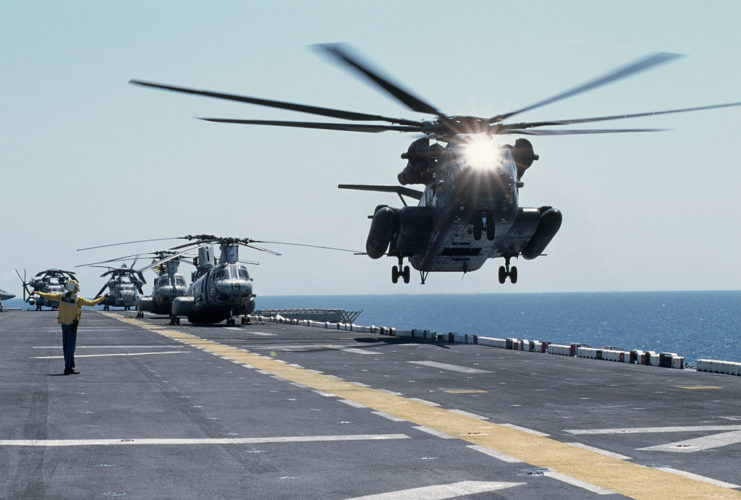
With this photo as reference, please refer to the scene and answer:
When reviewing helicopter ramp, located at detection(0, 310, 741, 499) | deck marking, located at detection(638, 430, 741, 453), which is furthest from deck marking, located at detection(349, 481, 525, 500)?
deck marking, located at detection(638, 430, 741, 453)

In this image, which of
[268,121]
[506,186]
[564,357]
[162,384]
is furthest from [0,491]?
[564,357]

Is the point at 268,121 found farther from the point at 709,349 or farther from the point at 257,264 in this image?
the point at 709,349

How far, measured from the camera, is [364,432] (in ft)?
42.0

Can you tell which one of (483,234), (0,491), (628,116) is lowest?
(0,491)

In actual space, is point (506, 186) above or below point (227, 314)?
above

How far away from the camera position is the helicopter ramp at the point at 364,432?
29.5ft

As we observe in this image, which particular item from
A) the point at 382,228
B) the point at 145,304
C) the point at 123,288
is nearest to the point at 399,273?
the point at 382,228

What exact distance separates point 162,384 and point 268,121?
8.03 meters

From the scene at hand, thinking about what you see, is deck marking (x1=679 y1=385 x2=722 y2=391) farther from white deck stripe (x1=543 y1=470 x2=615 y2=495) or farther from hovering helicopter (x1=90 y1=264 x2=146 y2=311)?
hovering helicopter (x1=90 y1=264 x2=146 y2=311)

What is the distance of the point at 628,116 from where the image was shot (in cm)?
2475

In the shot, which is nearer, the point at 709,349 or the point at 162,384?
the point at 162,384

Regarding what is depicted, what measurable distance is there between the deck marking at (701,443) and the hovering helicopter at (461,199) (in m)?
13.6

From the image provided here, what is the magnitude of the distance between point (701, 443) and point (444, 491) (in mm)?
5153

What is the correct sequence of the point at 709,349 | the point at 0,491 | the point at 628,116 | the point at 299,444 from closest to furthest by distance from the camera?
the point at 0,491 < the point at 299,444 < the point at 628,116 < the point at 709,349
